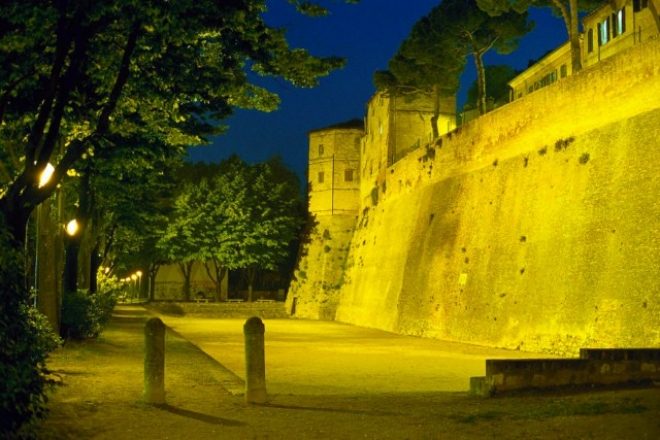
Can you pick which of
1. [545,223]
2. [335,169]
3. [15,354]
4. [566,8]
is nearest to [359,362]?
[545,223]

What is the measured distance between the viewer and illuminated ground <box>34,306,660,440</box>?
25.3 feet

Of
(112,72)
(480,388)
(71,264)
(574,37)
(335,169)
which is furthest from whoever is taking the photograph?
(335,169)

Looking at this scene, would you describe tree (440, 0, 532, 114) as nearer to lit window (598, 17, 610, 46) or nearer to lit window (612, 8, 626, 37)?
lit window (598, 17, 610, 46)

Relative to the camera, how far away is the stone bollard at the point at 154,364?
995 centimetres

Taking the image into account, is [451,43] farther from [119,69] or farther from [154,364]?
[154,364]

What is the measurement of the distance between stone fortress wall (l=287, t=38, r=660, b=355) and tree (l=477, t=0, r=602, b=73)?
2877mm

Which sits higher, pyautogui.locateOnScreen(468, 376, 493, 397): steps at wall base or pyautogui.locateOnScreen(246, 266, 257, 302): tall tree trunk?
pyautogui.locateOnScreen(246, 266, 257, 302): tall tree trunk

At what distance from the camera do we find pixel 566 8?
1191 inches

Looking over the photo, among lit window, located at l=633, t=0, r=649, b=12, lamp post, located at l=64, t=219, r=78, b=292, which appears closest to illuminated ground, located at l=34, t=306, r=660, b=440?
lamp post, located at l=64, t=219, r=78, b=292

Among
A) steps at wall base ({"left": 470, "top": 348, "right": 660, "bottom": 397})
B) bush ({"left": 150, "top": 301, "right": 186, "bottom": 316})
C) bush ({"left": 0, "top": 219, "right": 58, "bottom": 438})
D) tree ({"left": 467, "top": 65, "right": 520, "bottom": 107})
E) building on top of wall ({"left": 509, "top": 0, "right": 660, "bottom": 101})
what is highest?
tree ({"left": 467, "top": 65, "right": 520, "bottom": 107})

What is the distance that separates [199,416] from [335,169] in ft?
152

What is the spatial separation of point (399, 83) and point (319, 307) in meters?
16.3

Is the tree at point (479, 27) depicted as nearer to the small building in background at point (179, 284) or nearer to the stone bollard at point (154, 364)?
the stone bollard at point (154, 364)

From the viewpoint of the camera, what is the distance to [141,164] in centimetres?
1495
